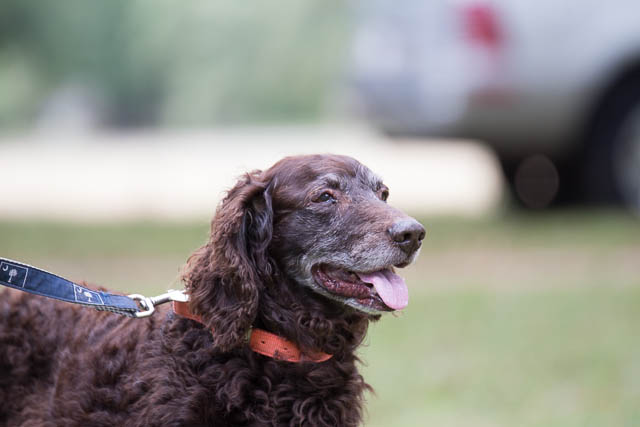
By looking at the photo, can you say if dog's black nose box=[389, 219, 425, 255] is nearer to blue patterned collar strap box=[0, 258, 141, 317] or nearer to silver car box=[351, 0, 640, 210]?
blue patterned collar strap box=[0, 258, 141, 317]

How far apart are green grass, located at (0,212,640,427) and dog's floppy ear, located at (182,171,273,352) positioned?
72cm

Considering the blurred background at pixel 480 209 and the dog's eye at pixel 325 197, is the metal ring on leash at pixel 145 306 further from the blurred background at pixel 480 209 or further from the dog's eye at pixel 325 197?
the dog's eye at pixel 325 197

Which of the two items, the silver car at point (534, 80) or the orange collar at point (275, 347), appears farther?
the silver car at point (534, 80)

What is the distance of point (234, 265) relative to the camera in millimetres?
3789

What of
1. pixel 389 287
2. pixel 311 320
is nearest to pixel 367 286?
pixel 389 287

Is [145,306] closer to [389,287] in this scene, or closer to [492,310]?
[389,287]

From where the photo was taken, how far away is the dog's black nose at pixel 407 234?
3861 mm

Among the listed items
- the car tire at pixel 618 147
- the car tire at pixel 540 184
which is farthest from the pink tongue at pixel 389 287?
the car tire at pixel 540 184

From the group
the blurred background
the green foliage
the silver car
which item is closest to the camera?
the blurred background

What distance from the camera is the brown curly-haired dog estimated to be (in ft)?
12.1

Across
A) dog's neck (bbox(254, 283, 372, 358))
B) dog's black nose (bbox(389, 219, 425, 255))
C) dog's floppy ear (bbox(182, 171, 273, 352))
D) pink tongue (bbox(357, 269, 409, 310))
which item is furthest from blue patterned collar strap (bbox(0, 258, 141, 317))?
dog's black nose (bbox(389, 219, 425, 255))

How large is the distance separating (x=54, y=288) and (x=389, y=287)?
1456mm

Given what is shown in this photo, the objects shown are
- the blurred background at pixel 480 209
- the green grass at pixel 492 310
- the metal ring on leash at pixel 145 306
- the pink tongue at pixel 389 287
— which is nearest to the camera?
the pink tongue at pixel 389 287

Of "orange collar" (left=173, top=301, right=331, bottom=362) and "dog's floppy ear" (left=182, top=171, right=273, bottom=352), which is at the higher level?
"dog's floppy ear" (left=182, top=171, right=273, bottom=352)
